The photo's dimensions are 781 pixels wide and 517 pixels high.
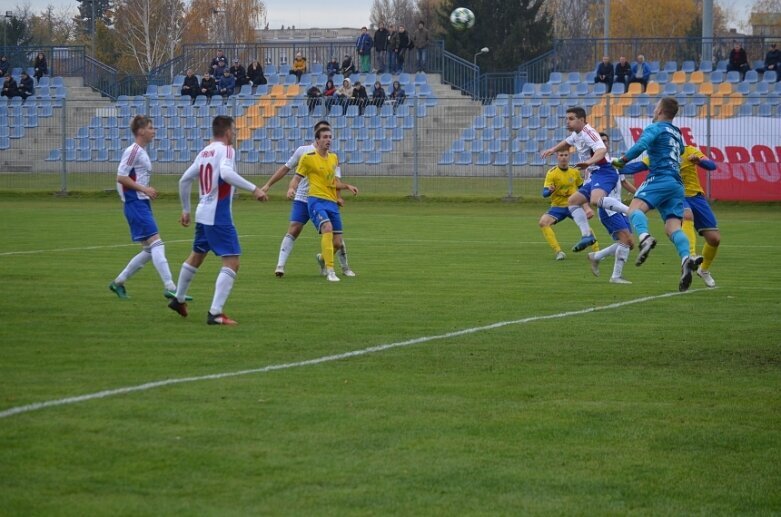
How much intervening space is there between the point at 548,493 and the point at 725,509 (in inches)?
33.1

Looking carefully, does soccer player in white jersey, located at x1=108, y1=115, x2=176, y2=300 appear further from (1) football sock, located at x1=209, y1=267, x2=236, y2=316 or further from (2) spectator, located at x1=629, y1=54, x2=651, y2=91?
(2) spectator, located at x1=629, y1=54, x2=651, y2=91

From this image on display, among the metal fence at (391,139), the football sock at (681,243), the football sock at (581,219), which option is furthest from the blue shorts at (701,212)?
the metal fence at (391,139)

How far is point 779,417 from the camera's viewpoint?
763cm

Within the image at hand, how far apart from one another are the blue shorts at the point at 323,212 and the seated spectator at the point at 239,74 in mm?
30791

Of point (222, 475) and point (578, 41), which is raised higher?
point (578, 41)

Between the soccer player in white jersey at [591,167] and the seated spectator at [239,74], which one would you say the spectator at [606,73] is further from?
the soccer player in white jersey at [591,167]

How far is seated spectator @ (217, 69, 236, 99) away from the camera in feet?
145

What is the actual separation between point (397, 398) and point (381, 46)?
39880 millimetres

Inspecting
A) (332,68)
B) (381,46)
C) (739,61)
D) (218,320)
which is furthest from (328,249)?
(381,46)

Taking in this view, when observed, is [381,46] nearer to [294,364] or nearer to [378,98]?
[378,98]

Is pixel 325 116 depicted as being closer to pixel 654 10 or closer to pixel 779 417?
pixel 779 417

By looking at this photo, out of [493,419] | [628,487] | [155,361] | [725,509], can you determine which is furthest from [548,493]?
[155,361]

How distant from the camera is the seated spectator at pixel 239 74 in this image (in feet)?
151

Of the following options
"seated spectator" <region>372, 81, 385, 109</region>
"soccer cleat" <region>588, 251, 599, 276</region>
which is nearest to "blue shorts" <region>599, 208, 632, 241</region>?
"soccer cleat" <region>588, 251, 599, 276</region>
